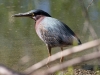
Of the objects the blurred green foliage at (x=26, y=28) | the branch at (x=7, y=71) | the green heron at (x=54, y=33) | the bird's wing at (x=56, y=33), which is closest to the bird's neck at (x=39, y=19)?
the green heron at (x=54, y=33)

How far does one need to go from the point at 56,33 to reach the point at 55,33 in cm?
1

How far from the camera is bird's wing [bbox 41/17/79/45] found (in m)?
4.75

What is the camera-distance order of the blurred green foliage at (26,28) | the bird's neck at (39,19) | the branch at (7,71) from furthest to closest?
the blurred green foliage at (26,28), the bird's neck at (39,19), the branch at (7,71)

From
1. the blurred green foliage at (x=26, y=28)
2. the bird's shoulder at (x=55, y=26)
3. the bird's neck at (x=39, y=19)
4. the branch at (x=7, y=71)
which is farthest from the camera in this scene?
the blurred green foliage at (x=26, y=28)

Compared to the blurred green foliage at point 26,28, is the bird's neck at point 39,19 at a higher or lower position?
higher

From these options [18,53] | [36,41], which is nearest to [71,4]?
[36,41]

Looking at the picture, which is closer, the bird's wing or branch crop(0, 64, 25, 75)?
branch crop(0, 64, 25, 75)

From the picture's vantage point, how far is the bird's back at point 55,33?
15.6ft

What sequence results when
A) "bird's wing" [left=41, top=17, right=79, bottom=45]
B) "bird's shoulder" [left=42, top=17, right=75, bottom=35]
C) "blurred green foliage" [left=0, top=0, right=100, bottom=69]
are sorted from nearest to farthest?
"bird's wing" [left=41, top=17, right=79, bottom=45] < "bird's shoulder" [left=42, top=17, right=75, bottom=35] < "blurred green foliage" [left=0, top=0, right=100, bottom=69]

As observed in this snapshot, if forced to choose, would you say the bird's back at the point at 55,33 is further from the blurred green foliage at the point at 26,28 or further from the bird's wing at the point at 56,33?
the blurred green foliage at the point at 26,28

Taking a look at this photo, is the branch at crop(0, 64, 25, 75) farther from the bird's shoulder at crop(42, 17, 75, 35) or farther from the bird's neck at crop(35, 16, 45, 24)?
the bird's neck at crop(35, 16, 45, 24)

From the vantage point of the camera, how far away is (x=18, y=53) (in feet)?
18.3

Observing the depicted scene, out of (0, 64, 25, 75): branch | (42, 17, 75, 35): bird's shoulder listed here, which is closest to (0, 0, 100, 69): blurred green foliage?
(42, 17, 75, 35): bird's shoulder

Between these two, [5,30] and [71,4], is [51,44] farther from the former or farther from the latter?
[71,4]
